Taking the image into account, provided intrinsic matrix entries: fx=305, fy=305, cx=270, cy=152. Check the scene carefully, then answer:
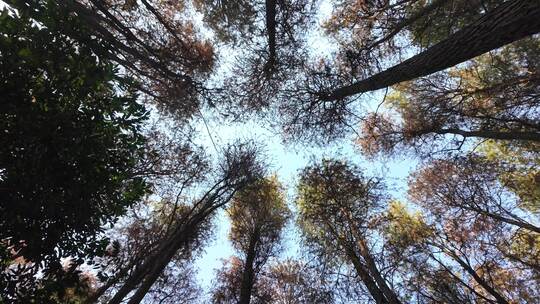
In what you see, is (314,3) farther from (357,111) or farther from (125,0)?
(125,0)

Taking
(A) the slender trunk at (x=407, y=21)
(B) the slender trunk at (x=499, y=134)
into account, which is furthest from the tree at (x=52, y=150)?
(B) the slender trunk at (x=499, y=134)

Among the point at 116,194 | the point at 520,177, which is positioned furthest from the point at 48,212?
the point at 520,177

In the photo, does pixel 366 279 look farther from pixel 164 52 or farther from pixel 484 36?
pixel 164 52

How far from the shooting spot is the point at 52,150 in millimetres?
2988

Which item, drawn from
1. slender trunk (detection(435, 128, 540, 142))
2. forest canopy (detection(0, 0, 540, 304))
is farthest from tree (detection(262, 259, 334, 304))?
slender trunk (detection(435, 128, 540, 142))

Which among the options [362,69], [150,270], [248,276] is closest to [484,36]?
[362,69]

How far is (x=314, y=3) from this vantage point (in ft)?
27.9

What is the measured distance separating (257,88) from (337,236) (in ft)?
17.8

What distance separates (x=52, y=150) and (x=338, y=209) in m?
8.67

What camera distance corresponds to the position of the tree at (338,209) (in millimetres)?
9359

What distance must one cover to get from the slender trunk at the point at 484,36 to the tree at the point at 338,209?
18.4 feet

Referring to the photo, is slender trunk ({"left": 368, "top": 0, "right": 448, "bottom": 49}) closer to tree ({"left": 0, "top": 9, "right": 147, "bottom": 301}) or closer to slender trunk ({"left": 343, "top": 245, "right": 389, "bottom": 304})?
slender trunk ({"left": 343, "top": 245, "right": 389, "bottom": 304})

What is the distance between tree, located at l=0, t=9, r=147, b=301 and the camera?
2855 mm

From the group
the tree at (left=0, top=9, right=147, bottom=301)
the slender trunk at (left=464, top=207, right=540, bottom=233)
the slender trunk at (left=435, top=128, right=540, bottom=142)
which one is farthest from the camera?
the slender trunk at (left=464, top=207, right=540, bottom=233)
